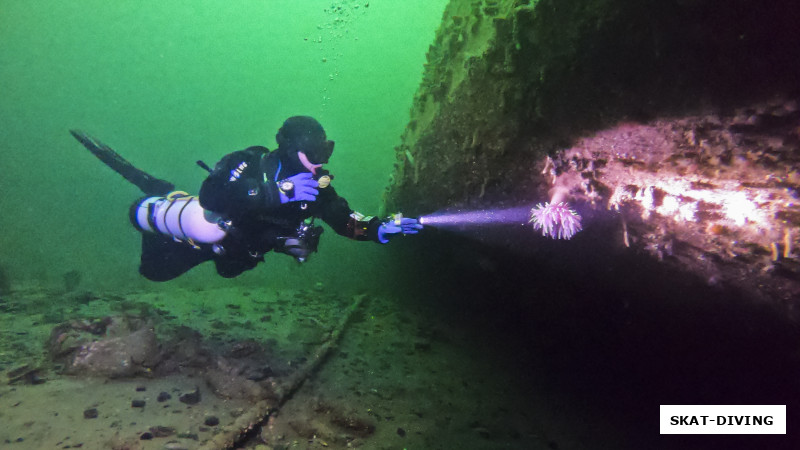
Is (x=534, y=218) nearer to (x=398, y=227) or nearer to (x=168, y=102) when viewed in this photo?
(x=398, y=227)

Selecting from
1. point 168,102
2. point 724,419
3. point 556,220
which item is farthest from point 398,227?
point 168,102

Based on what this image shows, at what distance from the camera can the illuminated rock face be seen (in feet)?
6.95

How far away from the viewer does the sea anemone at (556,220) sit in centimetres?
344

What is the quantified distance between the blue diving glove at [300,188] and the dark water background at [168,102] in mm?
5227

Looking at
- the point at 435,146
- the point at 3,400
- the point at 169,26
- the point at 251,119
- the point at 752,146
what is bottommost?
the point at 3,400

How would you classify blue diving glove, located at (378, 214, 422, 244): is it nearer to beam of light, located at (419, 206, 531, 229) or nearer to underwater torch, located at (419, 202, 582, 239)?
beam of light, located at (419, 206, 531, 229)

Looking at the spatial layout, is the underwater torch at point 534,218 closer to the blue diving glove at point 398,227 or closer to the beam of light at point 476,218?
the beam of light at point 476,218

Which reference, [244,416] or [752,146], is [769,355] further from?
[244,416]

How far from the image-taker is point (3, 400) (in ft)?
9.93

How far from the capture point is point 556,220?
3590 mm

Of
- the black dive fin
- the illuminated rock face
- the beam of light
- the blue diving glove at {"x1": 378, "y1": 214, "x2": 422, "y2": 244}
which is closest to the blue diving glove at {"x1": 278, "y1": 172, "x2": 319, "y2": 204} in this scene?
the blue diving glove at {"x1": 378, "y1": 214, "x2": 422, "y2": 244}

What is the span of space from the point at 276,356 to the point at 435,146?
3.26m

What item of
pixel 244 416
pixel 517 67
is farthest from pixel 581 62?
pixel 244 416

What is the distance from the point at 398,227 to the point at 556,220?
1712mm
